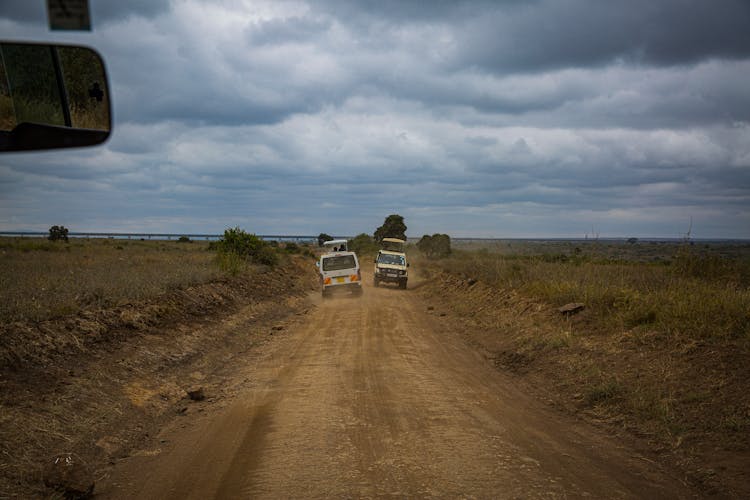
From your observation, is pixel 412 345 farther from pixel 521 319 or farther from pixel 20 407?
pixel 20 407

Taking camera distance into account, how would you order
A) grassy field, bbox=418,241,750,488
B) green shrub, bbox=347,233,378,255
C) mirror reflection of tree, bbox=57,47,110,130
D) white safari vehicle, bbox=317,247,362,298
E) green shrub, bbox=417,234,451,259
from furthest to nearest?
1. green shrub, bbox=347,233,378,255
2. green shrub, bbox=417,234,451,259
3. white safari vehicle, bbox=317,247,362,298
4. grassy field, bbox=418,241,750,488
5. mirror reflection of tree, bbox=57,47,110,130

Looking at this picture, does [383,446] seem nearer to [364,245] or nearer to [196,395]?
[196,395]

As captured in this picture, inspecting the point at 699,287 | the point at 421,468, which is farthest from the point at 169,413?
the point at 699,287

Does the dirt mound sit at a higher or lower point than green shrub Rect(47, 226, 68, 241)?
lower

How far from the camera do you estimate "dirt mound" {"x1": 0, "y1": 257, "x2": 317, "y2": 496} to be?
6.21 m

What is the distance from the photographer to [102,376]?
8.79 m

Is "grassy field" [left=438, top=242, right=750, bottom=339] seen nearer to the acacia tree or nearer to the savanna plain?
the savanna plain

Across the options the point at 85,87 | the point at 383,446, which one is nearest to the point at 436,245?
the point at 383,446

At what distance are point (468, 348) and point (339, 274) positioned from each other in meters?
13.2

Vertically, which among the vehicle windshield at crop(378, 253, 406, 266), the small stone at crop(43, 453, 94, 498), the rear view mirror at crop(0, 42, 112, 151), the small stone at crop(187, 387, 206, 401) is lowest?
the small stone at crop(187, 387, 206, 401)

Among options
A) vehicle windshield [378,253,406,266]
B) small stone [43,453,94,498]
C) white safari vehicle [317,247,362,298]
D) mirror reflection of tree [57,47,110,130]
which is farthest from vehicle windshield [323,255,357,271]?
mirror reflection of tree [57,47,110,130]

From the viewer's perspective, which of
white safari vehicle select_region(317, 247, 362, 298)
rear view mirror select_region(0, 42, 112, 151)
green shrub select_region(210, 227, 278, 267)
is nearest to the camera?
rear view mirror select_region(0, 42, 112, 151)

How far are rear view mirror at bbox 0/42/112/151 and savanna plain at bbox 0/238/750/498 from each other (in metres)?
3.67

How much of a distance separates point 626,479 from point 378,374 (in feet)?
16.5
